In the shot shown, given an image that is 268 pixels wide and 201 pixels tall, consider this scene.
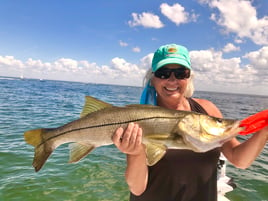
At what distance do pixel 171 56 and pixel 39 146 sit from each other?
84.5 inches

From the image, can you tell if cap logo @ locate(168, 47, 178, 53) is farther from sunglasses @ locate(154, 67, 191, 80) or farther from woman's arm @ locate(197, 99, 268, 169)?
woman's arm @ locate(197, 99, 268, 169)

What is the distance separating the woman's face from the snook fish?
448 mm

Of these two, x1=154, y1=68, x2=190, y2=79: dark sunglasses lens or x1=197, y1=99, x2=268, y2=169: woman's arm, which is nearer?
x1=197, y1=99, x2=268, y2=169: woman's arm

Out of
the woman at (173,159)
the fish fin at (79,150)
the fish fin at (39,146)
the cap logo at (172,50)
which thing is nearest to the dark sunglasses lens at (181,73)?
the woman at (173,159)

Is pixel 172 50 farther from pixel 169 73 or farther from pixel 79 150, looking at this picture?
pixel 79 150

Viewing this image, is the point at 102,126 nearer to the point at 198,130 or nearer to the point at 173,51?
the point at 198,130

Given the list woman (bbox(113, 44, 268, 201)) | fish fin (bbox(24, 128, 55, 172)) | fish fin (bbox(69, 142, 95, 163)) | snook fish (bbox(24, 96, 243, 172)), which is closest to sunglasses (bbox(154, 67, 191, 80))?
woman (bbox(113, 44, 268, 201))

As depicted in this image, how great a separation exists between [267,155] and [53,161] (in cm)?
1029

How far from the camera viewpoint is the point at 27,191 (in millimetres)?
6547

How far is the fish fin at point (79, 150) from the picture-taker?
2.91m

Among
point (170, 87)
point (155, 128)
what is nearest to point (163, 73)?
point (170, 87)

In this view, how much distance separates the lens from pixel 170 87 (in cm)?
311

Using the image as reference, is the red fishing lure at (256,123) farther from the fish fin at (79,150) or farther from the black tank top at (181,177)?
the fish fin at (79,150)

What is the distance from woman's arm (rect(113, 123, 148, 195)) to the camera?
8.66 ft
